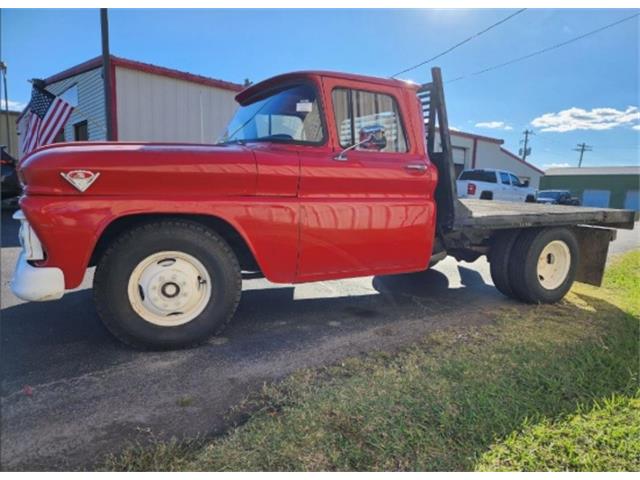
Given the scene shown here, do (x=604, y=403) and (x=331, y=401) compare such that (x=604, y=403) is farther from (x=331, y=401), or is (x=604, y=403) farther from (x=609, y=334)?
(x=331, y=401)

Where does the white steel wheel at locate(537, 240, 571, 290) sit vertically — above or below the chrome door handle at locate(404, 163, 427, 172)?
below

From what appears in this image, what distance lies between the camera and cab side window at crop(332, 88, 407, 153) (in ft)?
11.5

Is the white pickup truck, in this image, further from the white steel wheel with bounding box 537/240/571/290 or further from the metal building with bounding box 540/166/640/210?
the metal building with bounding box 540/166/640/210

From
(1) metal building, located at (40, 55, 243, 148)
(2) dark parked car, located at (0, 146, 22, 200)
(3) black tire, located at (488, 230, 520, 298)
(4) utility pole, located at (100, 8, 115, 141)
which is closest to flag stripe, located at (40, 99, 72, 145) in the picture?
(2) dark parked car, located at (0, 146, 22, 200)

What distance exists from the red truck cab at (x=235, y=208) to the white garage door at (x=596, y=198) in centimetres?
4856

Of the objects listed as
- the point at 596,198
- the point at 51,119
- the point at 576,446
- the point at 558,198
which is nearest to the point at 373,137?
the point at 576,446

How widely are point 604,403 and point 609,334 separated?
1.42 m

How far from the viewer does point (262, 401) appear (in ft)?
8.04

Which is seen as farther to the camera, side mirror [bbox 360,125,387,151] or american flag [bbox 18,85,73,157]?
american flag [bbox 18,85,73,157]

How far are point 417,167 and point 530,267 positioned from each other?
1.86 m

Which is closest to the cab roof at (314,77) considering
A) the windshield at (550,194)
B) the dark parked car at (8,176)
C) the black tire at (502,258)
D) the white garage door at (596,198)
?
the black tire at (502,258)

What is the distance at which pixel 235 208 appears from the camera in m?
3.11

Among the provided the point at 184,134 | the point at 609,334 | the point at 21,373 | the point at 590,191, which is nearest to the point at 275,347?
the point at 21,373

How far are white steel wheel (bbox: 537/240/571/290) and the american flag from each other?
8301 millimetres
